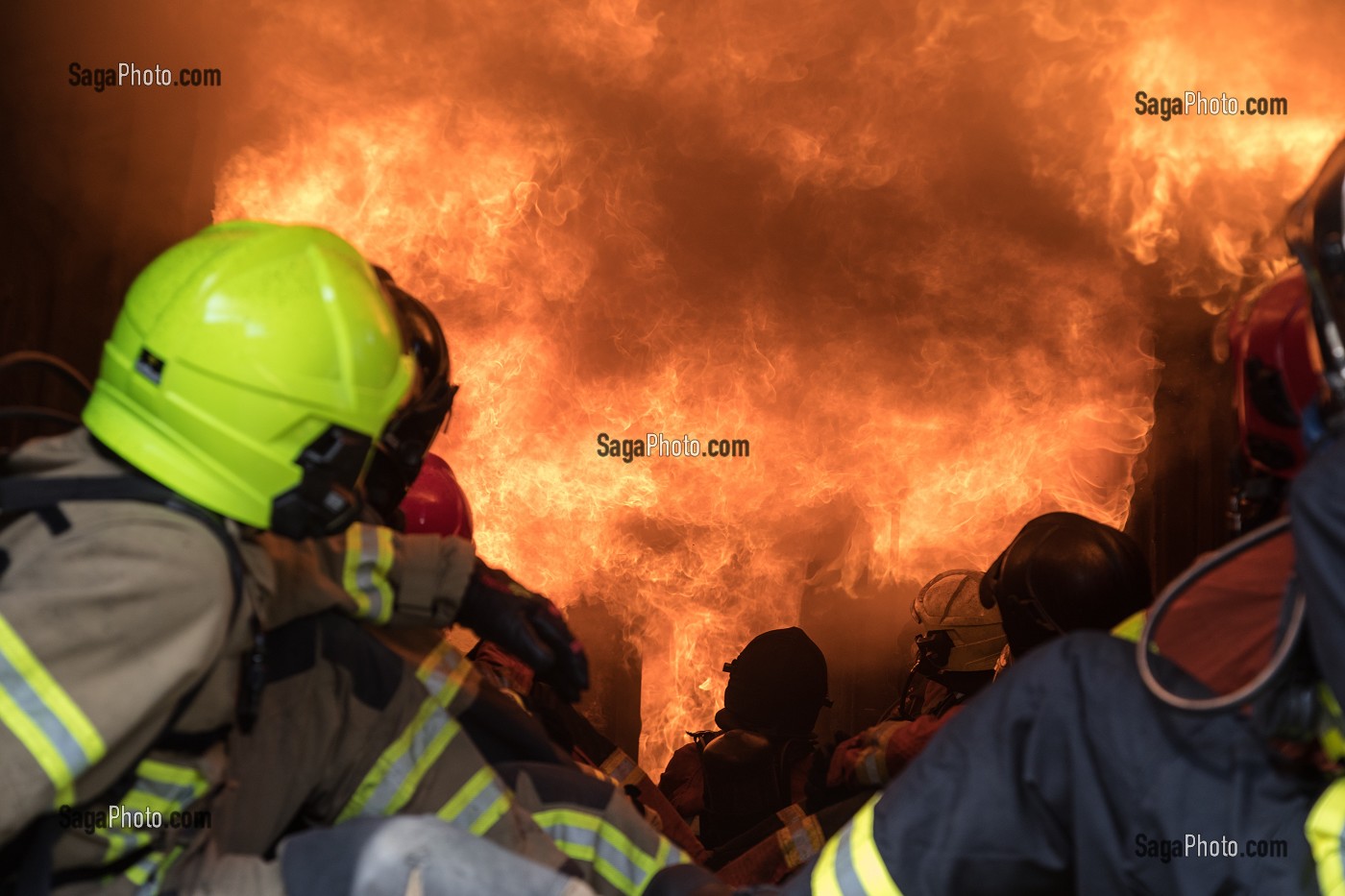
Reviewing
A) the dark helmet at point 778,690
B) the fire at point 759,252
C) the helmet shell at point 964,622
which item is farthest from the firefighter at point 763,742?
the fire at point 759,252

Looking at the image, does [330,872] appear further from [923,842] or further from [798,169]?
[798,169]

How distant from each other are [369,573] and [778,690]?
2599mm

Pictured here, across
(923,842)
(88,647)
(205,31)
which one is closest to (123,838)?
(88,647)

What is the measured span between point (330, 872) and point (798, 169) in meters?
7.76

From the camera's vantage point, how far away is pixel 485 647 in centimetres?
465

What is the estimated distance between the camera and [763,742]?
4992mm

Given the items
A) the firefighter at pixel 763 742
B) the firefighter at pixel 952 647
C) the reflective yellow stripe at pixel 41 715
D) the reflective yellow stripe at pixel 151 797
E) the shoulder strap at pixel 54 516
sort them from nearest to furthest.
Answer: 1. the reflective yellow stripe at pixel 41 715
2. the shoulder strap at pixel 54 516
3. the reflective yellow stripe at pixel 151 797
4. the firefighter at pixel 952 647
5. the firefighter at pixel 763 742

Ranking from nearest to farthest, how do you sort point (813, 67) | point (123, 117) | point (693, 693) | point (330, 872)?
point (330, 872), point (123, 117), point (813, 67), point (693, 693)

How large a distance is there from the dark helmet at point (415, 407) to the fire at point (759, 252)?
173 inches

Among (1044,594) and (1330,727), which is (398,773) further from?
(1044,594)

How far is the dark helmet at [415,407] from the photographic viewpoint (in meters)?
2.78

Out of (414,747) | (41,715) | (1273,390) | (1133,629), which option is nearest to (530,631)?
(414,747)

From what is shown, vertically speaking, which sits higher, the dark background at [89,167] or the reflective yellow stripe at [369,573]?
the dark background at [89,167]

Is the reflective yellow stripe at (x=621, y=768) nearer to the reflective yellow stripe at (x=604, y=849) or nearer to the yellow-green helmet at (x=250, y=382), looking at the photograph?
the reflective yellow stripe at (x=604, y=849)
